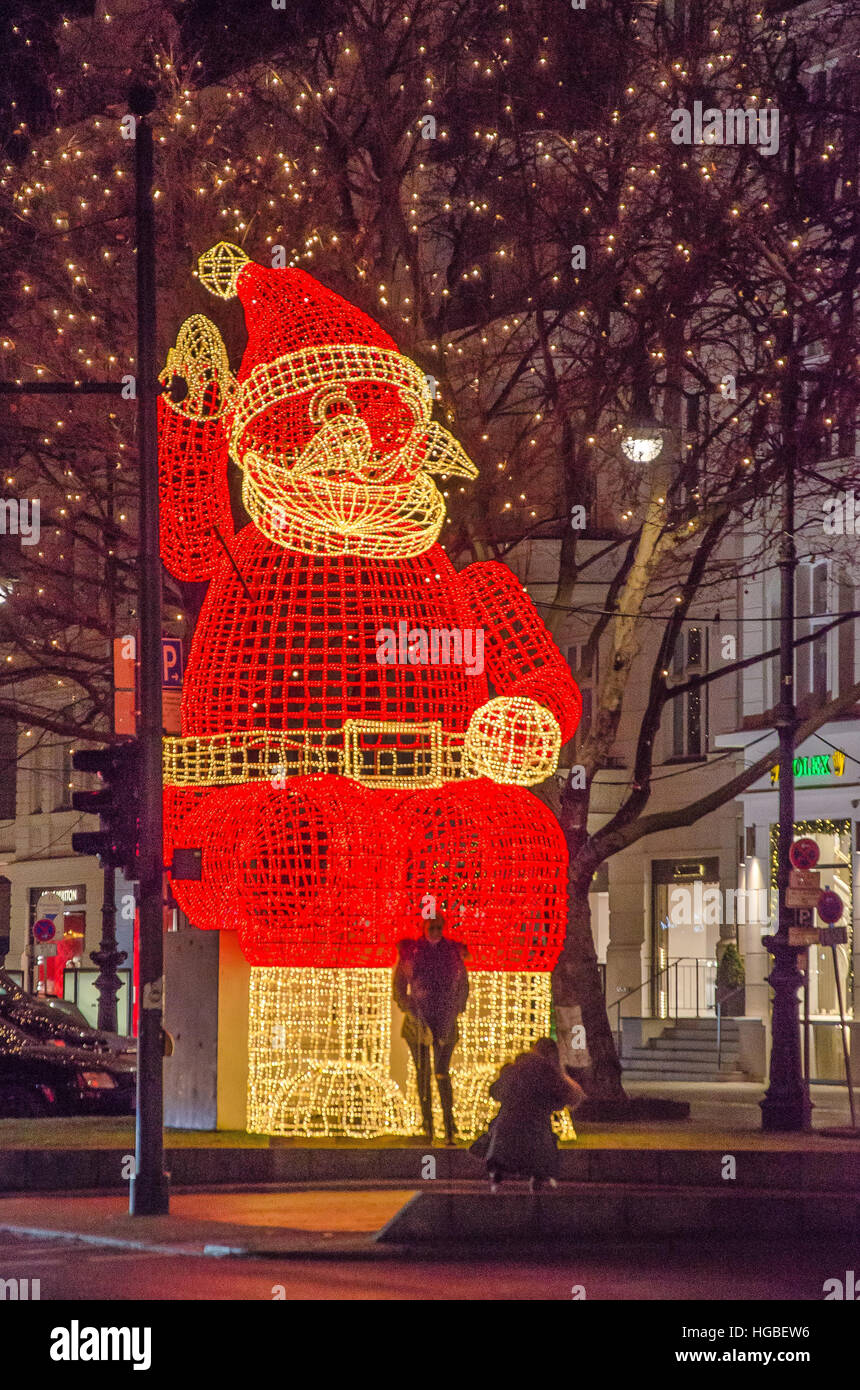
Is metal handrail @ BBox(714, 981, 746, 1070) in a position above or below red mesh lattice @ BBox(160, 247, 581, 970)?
below

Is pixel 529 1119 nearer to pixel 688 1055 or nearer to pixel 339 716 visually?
pixel 339 716

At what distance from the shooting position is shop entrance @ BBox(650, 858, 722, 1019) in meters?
38.3

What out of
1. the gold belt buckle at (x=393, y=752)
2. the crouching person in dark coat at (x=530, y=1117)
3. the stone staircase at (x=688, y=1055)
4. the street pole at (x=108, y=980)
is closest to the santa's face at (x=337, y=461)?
the gold belt buckle at (x=393, y=752)

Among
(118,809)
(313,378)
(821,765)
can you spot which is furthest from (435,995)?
(821,765)

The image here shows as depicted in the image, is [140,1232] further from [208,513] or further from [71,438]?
[71,438]

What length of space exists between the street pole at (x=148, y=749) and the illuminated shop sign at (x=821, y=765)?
18.2 m

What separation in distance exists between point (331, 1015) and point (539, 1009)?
1.74 metres

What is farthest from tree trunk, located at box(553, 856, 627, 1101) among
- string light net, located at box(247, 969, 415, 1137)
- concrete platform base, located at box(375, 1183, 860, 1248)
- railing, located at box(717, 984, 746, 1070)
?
railing, located at box(717, 984, 746, 1070)

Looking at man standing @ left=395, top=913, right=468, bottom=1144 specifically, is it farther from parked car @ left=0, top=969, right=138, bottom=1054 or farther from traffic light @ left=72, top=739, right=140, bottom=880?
parked car @ left=0, top=969, right=138, bottom=1054

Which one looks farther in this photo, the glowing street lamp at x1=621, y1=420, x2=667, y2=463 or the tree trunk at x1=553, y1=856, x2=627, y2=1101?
the tree trunk at x1=553, y1=856, x2=627, y2=1101

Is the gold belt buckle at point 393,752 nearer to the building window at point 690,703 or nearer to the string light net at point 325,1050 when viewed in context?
the string light net at point 325,1050

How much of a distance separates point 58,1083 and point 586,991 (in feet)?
18.3

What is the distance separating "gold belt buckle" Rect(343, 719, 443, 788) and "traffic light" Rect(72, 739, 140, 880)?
8.17 feet

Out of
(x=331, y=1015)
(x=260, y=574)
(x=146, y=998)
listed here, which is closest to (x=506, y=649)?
(x=260, y=574)
